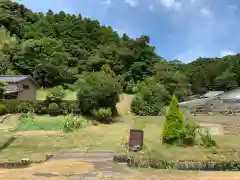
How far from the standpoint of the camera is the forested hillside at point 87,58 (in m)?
42.9

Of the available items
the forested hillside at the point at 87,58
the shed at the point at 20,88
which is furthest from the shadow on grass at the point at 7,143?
the forested hillside at the point at 87,58

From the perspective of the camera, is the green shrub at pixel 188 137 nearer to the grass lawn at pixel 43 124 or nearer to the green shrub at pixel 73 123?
the green shrub at pixel 73 123

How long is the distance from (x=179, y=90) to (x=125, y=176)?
29456 mm

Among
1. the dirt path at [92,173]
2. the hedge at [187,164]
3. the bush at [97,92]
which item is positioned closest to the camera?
the dirt path at [92,173]

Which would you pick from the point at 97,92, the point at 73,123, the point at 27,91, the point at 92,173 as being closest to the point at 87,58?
the point at 27,91

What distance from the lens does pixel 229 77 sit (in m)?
48.2

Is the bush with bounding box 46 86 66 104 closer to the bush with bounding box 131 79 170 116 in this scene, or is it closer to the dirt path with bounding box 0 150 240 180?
the bush with bounding box 131 79 170 116

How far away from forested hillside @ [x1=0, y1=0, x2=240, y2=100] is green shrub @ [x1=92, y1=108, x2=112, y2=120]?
10.8m

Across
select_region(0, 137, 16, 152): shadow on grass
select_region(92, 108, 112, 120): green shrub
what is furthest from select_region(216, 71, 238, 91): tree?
select_region(0, 137, 16, 152): shadow on grass

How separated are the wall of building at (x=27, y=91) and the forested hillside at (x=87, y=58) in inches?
231

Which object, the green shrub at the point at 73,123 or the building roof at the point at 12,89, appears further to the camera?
the building roof at the point at 12,89

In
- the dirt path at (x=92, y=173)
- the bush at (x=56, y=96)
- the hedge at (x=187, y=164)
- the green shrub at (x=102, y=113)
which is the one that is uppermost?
the bush at (x=56, y=96)

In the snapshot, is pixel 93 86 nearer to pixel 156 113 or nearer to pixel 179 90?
pixel 156 113

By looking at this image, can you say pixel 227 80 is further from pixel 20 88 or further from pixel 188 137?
pixel 188 137
